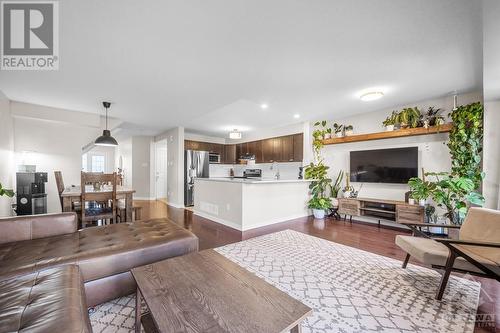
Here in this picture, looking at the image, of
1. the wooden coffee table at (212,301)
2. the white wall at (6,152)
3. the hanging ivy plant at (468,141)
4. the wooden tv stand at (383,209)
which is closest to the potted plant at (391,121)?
the hanging ivy plant at (468,141)

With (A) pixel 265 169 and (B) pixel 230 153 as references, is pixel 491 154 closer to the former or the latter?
(A) pixel 265 169

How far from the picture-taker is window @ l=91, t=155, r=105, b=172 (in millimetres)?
9008

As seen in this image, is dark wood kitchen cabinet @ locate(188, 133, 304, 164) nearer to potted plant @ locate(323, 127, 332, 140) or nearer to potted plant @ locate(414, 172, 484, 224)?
potted plant @ locate(323, 127, 332, 140)

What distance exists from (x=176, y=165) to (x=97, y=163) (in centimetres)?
556

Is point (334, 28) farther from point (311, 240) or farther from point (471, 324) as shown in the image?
point (311, 240)

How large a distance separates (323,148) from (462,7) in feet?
12.7

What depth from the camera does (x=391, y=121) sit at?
4039 millimetres

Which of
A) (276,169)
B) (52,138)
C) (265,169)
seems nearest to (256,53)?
(276,169)

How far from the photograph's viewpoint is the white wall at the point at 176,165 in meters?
6.04

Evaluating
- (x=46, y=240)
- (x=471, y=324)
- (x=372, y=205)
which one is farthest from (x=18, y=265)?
(x=372, y=205)

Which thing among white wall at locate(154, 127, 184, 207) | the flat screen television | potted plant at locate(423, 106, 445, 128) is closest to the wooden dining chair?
white wall at locate(154, 127, 184, 207)

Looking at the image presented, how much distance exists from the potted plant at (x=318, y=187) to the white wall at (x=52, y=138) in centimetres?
534

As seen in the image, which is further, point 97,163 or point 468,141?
point 97,163

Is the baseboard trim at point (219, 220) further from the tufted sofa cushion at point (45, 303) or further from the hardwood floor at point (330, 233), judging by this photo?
the tufted sofa cushion at point (45, 303)
